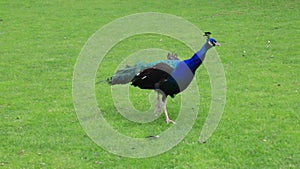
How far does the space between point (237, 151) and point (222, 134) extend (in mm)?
770

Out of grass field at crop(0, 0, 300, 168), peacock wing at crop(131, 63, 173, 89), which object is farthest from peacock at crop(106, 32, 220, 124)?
grass field at crop(0, 0, 300, 168)

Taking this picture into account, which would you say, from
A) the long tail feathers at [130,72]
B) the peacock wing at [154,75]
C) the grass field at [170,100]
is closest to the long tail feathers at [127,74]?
the long tail feathers at [130,72]

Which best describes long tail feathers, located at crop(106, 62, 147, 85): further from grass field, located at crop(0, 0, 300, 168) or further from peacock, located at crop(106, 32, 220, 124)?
grass field, located at crop(0, 0, 300, 168)

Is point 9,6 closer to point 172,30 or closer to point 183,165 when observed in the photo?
point 172,30

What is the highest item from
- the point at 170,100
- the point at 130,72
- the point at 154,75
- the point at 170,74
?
the point at 170,74

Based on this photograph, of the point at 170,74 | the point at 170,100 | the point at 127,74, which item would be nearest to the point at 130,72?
the point at 127,74

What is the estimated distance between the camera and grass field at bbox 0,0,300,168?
7754mm

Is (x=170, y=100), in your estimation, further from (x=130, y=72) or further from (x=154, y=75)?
(x=154, y=75)

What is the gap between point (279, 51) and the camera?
49.0ft

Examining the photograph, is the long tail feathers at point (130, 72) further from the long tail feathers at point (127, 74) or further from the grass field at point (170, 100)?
the grass field at point (170, 100)

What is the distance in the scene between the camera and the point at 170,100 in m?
10.7

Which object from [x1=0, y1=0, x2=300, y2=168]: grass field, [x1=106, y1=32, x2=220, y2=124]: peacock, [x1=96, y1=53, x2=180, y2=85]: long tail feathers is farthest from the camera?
[x1=96, y1=53, x2=180, y2=85]: long tail feathers

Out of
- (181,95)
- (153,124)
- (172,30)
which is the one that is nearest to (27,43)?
(172,30)

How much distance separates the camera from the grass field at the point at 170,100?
25.4 ft
